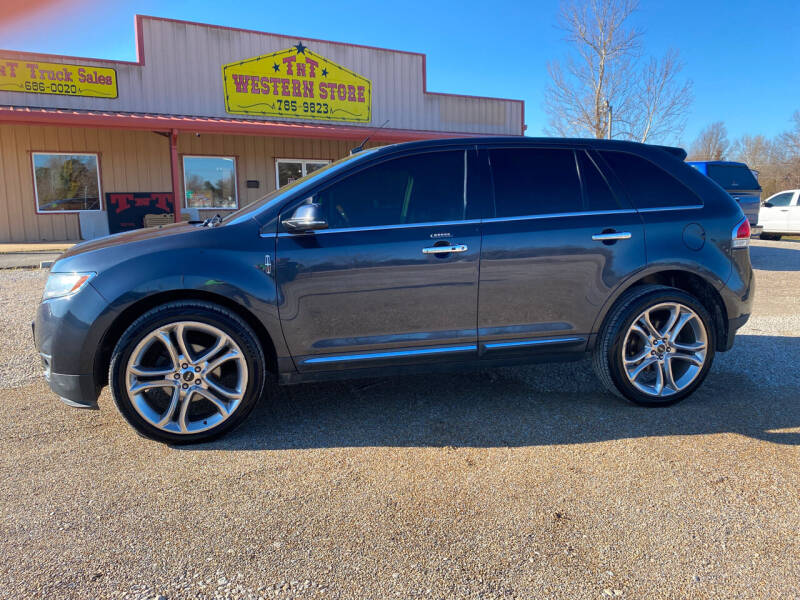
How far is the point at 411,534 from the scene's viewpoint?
237 centimetres

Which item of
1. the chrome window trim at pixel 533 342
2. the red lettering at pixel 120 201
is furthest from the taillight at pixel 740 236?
the red lettering at pixel 120 201

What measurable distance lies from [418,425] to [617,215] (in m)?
1.91

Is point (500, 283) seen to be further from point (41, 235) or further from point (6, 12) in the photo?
point (6, 12)

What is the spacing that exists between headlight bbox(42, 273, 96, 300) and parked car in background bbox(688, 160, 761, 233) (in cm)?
1215

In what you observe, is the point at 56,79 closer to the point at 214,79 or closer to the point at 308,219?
the point at 214,79

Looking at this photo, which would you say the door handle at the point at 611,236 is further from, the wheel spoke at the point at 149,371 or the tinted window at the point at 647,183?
the wheel spoke at the point at 149,371

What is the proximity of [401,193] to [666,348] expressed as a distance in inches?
80.9

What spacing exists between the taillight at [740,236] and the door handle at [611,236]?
31.2 inches

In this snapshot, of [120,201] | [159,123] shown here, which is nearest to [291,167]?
[159,123]

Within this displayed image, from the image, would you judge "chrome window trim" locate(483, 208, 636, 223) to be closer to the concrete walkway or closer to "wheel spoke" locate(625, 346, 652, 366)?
"wheel spoke" locate(625, 346, 652, 366)

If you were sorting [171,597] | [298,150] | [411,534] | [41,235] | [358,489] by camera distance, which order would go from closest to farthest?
1. [171,597]
2. [411,534]
3. [358,489]
4. [41,235]
5. [298,150]

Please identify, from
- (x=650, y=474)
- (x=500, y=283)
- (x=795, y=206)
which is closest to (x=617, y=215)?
(x=500, y=283)

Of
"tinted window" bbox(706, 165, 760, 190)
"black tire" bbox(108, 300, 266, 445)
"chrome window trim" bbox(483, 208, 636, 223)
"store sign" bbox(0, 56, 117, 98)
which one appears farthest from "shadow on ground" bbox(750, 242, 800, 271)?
"store sign" bbox(0, 56, 117, 98)

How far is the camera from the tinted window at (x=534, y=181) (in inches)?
142
